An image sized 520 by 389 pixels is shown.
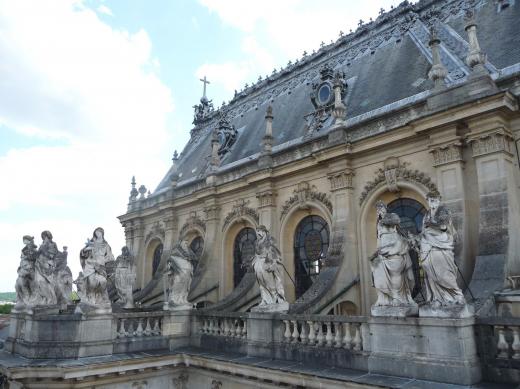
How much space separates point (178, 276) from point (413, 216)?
7.45 metres

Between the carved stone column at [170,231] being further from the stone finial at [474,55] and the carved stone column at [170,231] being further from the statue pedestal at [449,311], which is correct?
the statue pedestal at [449,311]

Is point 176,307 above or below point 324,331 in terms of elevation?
above

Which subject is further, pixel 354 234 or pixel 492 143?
pixel 354 234

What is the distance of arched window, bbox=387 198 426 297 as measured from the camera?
12820 mm

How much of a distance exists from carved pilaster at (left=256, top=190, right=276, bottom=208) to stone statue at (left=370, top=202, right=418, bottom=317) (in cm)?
871

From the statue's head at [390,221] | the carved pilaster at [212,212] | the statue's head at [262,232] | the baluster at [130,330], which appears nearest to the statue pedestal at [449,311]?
the statue's head at [390,221]

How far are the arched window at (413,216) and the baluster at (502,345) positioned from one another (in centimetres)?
541

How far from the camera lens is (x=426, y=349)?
7699mm

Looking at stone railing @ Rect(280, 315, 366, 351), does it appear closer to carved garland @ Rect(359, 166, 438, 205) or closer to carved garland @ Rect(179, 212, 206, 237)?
A: carved garland @ Rect(359, 166, 438, 205)

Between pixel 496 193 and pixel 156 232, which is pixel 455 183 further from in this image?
pixel 156 232

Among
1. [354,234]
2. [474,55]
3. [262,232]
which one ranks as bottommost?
[262,232]

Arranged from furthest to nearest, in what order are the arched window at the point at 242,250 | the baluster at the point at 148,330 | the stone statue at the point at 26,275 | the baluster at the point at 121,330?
1. the arched window at the point at 242,250
2. the stone statue at the point at 26,275
3. the baluster at the point at 148,330
4. the baluster at the point at 121,330

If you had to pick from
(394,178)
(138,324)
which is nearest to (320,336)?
(138,324)

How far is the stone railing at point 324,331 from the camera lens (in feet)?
29.8
